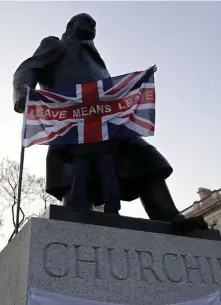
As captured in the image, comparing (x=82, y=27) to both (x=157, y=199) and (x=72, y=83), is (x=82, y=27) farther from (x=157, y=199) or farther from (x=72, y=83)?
(x=157, y=199)

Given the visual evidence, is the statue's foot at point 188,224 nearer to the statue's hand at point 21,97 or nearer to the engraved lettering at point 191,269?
the engraved lettering at point 191,269

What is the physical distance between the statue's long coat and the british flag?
143 millimetres

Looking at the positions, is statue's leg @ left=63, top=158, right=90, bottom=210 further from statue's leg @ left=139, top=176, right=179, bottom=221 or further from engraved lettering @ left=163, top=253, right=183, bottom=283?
engraved lettering @ left=163, top=253, right=183, bottom=283

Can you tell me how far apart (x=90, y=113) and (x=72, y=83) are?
441 millimetres

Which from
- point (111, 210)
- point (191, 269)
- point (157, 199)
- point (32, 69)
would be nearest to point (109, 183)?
point (111, 210)

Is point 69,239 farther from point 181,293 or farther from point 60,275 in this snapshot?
point 181,293

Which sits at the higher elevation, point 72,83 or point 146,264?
point 72,83

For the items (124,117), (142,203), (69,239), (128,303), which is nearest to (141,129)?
(124,117)

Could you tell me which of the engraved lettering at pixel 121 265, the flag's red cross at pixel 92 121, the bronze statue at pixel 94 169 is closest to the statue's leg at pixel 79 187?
the bronze statue at pixel 94 169

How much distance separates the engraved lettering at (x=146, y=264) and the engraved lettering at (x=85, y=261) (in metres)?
0.37

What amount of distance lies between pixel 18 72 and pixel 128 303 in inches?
103

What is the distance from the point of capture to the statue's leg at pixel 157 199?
3.85m

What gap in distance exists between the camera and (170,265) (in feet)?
A: 10.7

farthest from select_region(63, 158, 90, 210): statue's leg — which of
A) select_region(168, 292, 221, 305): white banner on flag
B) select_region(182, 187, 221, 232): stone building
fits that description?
select_region(182, 187, 221, 232): stone building
